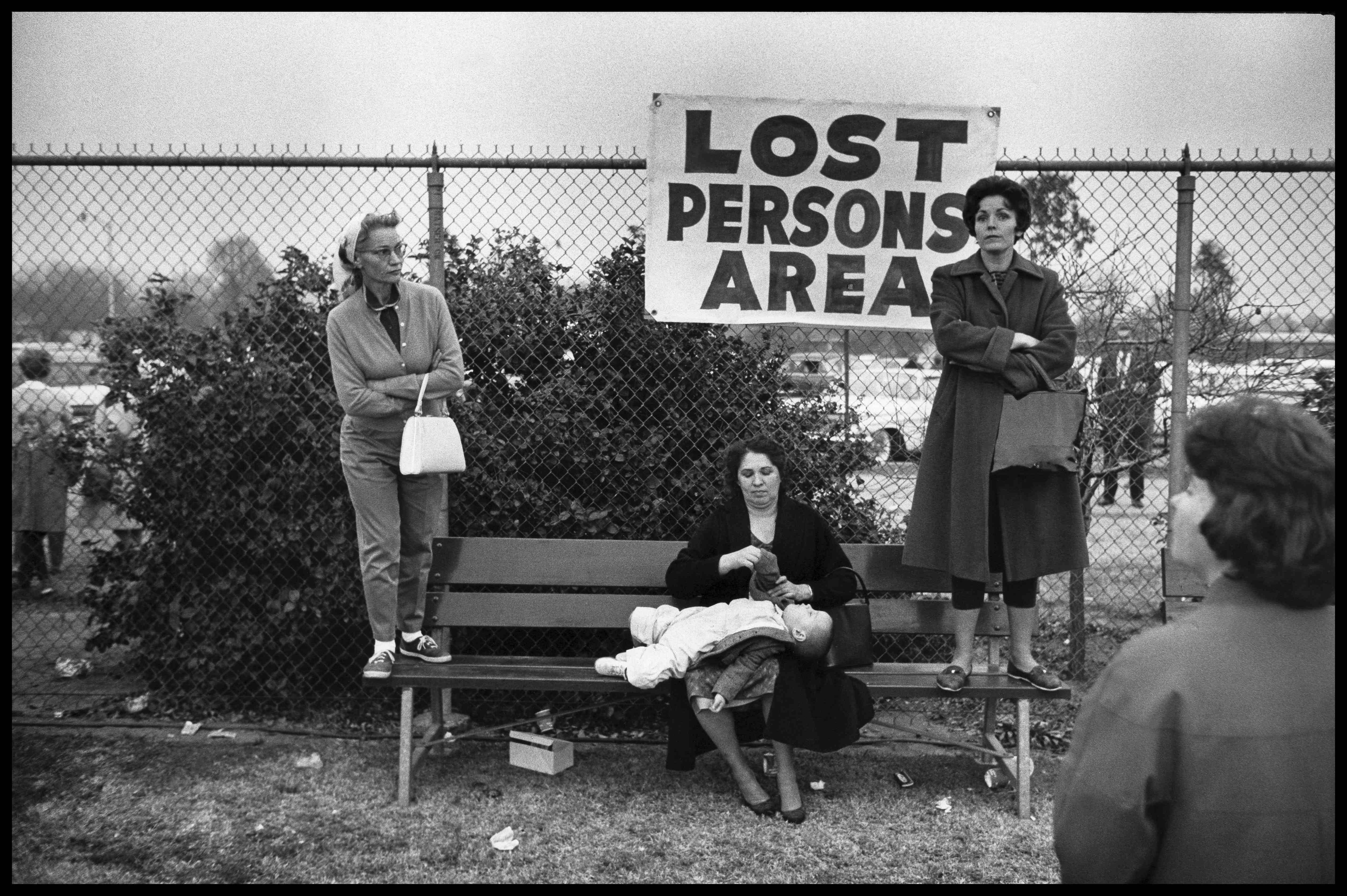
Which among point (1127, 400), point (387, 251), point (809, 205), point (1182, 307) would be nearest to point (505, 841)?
point (387, 251)

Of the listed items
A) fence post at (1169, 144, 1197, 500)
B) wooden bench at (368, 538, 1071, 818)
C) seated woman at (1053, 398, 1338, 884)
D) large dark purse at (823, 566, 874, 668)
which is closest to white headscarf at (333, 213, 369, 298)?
wooden bench at (368, 538, 1071, 818)

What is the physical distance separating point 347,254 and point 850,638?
7.71ft

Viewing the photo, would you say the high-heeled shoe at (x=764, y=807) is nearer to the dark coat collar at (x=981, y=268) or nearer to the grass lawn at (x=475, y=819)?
the grass lawn at (x=475, y=819)

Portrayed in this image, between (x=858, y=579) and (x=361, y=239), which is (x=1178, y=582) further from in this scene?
(x=361, y=239)

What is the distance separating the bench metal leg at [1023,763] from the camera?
4.17 metres

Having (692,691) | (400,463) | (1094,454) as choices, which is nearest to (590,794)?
(692,691)

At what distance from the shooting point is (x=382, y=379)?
4.34 m

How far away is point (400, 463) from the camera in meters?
4.29

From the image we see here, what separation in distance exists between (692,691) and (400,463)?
1380 millimetres

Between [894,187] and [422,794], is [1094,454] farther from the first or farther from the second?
[422,794]

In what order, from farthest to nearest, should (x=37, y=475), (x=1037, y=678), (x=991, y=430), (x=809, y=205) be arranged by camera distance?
(x=37, y=475) < (x=809, y=205) < (x=1037, y=678) < (x=991, y=430)

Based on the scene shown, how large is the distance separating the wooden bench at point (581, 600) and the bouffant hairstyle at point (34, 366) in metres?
2.90

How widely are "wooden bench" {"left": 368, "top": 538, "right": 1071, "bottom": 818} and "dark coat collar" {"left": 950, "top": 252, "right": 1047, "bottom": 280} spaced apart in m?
1.12

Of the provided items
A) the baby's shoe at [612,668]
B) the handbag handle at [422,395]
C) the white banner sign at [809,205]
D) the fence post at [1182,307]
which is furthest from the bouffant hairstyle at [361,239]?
the fence post at [1182,307]
